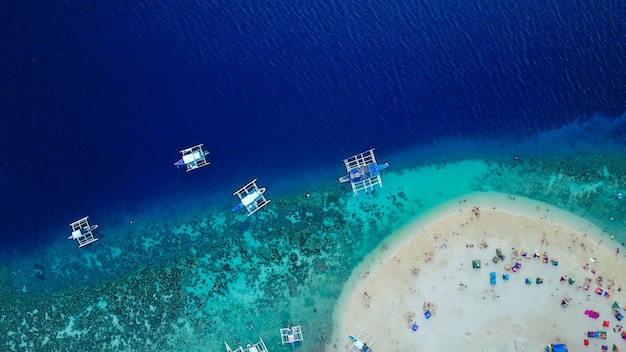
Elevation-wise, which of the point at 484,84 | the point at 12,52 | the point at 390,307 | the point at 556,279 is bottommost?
the point at 556,279

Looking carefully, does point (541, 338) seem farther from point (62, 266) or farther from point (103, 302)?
point (62, 266)

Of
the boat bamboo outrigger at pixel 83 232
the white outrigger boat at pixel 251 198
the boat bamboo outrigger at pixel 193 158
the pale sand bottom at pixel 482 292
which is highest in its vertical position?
the boat bamboo outrigger at pixel 193 158

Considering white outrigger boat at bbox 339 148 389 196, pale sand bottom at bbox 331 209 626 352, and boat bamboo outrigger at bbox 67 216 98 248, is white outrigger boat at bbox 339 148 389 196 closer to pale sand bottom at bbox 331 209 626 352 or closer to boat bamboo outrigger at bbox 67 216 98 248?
pale sand bottom at bbox 331 209 626 352

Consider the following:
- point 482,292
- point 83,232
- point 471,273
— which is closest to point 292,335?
point 471,273

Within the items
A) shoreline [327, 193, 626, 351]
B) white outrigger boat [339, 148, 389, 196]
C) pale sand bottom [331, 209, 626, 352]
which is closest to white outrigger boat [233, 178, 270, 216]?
white outrigger boat [339, 148, 389, 196]

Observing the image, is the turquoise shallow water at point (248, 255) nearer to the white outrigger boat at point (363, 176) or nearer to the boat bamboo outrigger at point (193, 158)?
the white outrigger boat at point (363, 176)

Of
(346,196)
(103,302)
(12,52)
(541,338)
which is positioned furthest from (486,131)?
(12,52)

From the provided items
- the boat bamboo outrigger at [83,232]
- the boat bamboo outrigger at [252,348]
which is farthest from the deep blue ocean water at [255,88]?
the boat bamboo outrigger at [252,348]
